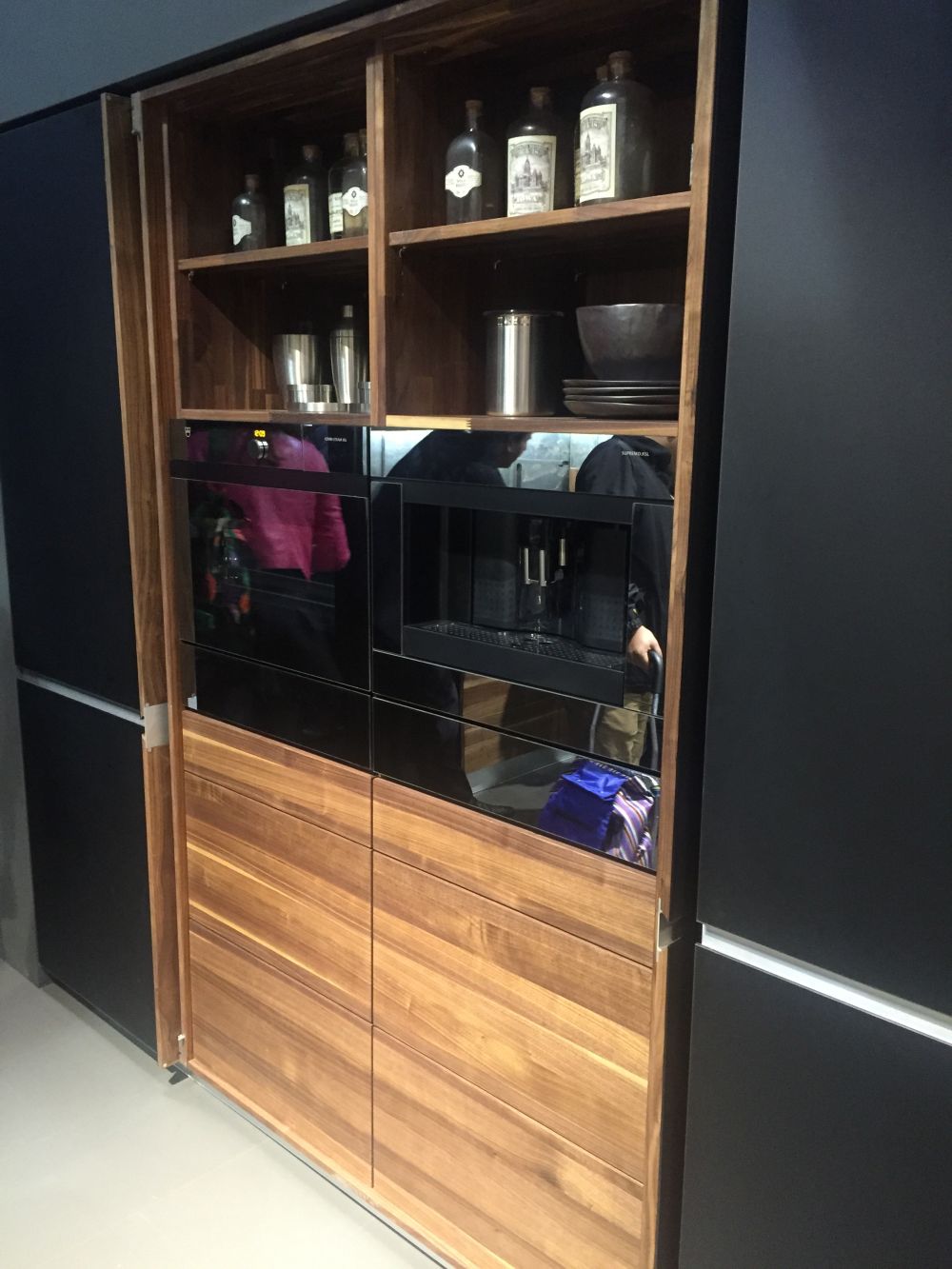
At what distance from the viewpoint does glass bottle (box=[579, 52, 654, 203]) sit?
1302mm

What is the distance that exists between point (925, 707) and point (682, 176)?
932 mm

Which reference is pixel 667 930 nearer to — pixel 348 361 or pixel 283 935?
pixel 283 935

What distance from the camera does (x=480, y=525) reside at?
157cm

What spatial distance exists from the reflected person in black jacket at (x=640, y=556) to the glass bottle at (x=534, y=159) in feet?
1.31

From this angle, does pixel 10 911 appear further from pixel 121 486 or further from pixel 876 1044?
pixel 876 1044

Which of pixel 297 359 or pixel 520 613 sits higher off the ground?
pixel 297 359

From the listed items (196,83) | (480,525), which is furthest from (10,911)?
(196,83)

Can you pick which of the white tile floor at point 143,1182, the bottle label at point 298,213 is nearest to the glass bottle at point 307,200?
the bottle label at point 298,213

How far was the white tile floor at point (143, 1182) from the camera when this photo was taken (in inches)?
71.4

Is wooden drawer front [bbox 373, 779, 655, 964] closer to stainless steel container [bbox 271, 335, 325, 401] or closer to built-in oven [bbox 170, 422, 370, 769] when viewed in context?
built-in oven [bbox 170, 422, 370, 769]

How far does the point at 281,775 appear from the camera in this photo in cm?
188

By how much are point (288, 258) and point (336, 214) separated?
11 cm

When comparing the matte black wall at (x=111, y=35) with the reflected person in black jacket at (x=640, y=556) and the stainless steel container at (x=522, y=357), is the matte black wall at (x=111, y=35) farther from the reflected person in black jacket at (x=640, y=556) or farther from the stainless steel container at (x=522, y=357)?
the reflected person in black jacket at (x=640, y=556)

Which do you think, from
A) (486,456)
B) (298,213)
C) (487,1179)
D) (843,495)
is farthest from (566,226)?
(487,1179)
